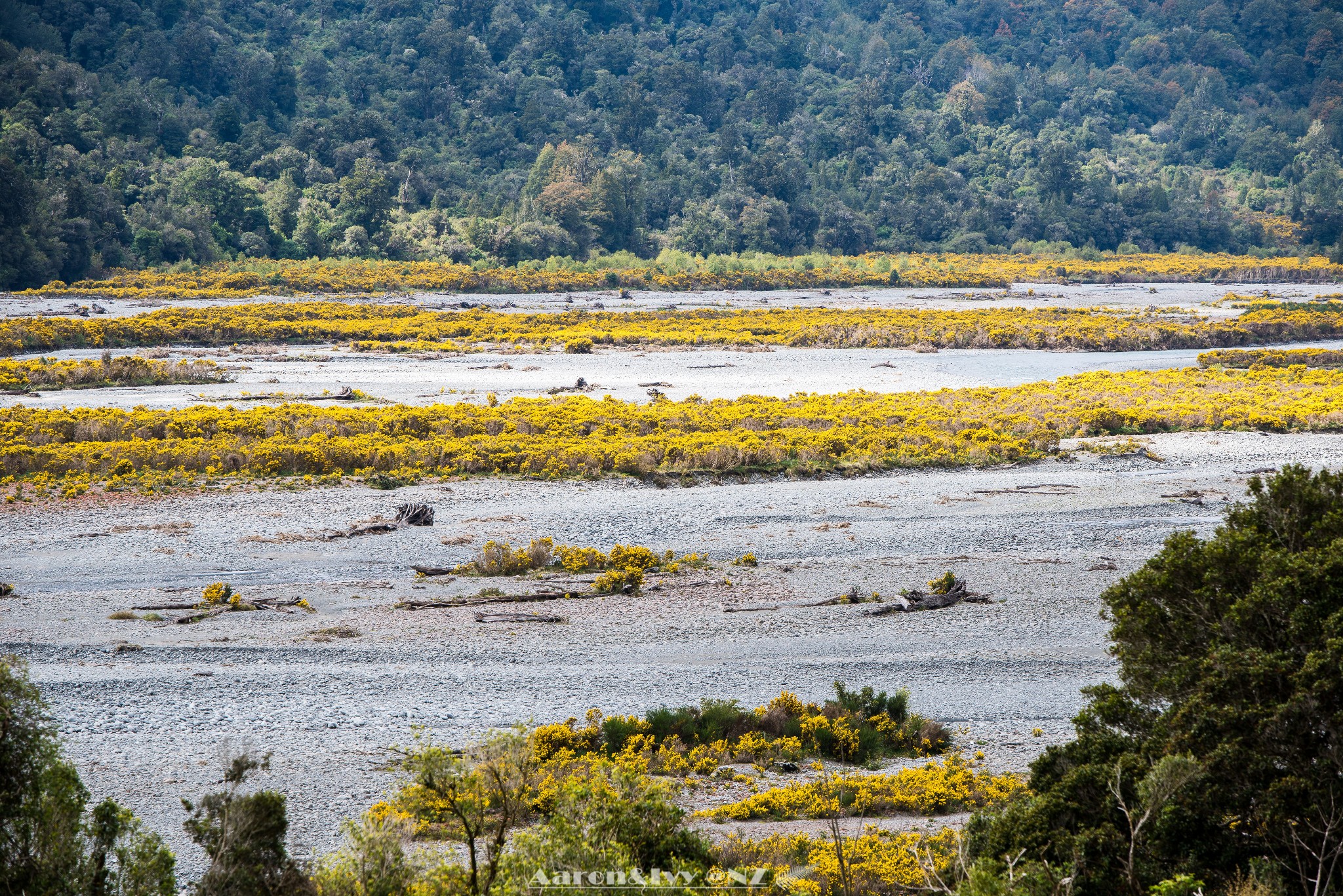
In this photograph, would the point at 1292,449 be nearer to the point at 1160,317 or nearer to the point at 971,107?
the point at 1160,317

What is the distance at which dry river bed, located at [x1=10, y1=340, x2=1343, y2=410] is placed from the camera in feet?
96.4

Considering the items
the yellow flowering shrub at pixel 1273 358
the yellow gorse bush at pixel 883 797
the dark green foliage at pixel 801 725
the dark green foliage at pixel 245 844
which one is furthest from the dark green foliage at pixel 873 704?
the yellow flowering shrub at pixel 1273 358

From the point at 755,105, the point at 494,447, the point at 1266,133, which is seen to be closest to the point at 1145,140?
the point at 1266,133

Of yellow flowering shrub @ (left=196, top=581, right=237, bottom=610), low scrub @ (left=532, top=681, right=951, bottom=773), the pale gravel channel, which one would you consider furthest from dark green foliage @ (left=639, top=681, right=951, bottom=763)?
the pale gravel channel

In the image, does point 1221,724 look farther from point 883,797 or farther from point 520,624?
point 520,624

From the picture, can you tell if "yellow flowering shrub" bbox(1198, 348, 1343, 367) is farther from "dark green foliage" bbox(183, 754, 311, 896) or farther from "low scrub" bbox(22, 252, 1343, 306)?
"dark green foliage" bbox(183, 754, 311, 896)

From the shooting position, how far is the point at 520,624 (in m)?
13.0

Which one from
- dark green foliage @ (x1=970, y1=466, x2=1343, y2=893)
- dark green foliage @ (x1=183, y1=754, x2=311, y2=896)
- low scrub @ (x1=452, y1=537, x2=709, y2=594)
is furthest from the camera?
low scrub @ (x1=452, y1=537, x2=709, y2=594)

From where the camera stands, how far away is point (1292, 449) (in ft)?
74.8

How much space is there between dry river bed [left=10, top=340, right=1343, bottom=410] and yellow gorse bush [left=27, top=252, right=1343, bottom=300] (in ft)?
72.2

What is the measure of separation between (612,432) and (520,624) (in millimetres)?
11037

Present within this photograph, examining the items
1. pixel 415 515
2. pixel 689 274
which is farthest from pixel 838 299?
pixel 415 515

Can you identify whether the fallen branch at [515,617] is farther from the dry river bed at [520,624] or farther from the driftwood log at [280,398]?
the driftwood log at [280,398]

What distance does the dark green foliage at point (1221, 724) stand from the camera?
5.41 metres
